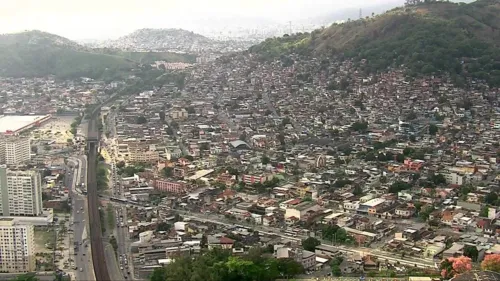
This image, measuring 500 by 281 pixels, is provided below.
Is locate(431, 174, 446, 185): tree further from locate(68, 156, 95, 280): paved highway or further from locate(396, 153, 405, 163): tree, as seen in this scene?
locate(68, 156, 95, 280): paved highway

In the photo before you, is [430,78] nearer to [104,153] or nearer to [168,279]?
[104,153]

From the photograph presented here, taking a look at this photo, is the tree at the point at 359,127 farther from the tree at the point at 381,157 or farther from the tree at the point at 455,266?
the tree at the point at 455,266

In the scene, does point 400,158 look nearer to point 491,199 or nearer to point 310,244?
point 491,199

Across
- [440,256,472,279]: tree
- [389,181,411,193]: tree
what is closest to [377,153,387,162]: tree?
[389,181,411,193]: tree

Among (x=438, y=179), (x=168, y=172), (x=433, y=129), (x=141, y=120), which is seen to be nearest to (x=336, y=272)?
(x=438, y=179)

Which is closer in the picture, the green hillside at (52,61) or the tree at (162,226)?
the tree at (162,226)

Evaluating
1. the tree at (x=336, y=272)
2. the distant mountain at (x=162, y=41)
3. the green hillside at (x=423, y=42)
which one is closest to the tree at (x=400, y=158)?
the tree at (x=336, y=272)
